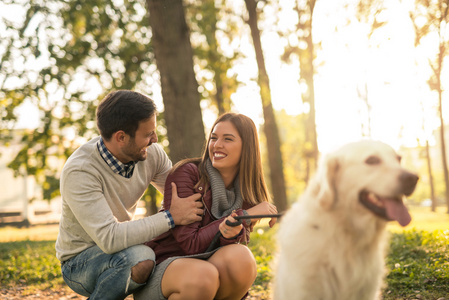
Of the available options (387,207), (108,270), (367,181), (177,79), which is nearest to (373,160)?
(367,181)

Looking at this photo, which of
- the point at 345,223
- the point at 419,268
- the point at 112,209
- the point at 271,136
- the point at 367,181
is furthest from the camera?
the point at 271,136

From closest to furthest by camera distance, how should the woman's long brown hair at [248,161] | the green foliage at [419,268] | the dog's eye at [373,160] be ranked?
the dog's eye at [373,160], the woman's long brown hair at [248,161], the green foliage at [419,268]

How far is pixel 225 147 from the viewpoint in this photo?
3.35 m

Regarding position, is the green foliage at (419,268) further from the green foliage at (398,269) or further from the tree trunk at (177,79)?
the tree trunk at (177,79)

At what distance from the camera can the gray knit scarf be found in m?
3.23

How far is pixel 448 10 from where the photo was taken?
1381 cm

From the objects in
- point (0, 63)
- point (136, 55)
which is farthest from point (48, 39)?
point (136, 55)

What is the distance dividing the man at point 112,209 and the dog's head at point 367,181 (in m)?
1.18

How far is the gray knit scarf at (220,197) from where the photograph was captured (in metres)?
3.23

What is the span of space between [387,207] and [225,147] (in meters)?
1.52

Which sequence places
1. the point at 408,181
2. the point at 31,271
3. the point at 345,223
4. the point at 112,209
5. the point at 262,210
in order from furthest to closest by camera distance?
the point at 31,271 < the point at 112,209 < the point at 262,210 < the point at 345,223 < the point at 408,181

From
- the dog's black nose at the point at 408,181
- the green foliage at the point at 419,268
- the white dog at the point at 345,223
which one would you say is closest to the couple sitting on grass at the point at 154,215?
the white dog at the point at 345,223

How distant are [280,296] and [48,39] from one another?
1055 cm

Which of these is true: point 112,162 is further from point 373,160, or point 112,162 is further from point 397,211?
point 397,211
